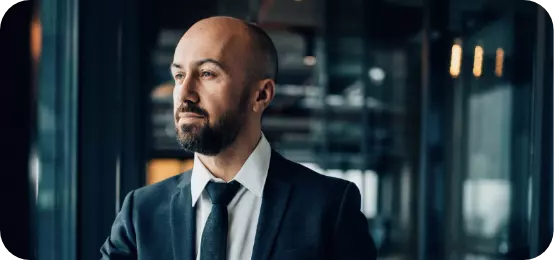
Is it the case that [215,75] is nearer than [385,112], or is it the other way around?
[215,75]

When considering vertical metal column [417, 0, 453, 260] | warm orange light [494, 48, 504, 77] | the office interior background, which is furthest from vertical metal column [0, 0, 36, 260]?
warm orange light [494, 48, 504, 77]

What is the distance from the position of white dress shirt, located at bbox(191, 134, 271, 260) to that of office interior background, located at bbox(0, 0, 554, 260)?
0.89ft

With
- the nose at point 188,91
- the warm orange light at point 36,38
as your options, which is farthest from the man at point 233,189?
the warm orange light at point 36,38

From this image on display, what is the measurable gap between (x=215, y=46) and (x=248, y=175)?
299 mm

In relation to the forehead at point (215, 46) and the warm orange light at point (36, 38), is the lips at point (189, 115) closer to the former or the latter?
the forehead at point (215, 46)

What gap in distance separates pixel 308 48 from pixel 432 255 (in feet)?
3.98

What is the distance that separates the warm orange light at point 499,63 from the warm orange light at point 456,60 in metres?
0.15

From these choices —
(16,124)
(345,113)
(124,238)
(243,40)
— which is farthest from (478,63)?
(16,124)

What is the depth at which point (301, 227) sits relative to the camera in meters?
1.08

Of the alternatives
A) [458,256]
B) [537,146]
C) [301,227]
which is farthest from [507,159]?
[301,227]

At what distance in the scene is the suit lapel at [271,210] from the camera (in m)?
1.05

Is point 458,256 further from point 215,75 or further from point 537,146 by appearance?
point 215,75

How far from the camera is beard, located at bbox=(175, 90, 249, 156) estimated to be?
3.37ft

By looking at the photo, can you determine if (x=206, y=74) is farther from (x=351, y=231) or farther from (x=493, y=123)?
(x=493, y=123)
